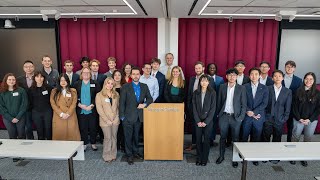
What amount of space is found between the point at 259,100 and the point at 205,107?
842 millimetres

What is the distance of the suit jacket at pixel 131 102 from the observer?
13.2 ft

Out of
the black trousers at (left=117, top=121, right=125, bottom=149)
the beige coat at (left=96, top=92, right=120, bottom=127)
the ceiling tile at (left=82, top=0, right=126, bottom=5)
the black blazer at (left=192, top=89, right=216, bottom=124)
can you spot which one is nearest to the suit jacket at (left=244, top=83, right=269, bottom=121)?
A: the black blazer at (left=192, top=89, right=216, bottom=124)

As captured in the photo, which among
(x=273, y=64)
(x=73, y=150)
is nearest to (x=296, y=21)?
(x=273, y=64)

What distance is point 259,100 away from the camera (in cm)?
404

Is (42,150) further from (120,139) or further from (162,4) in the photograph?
(162,4)

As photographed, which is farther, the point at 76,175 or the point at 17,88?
the point at 17,88

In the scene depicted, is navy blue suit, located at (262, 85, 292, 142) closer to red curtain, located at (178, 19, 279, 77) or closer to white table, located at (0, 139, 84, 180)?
red curtain, located at (178, 19, 279, 77)

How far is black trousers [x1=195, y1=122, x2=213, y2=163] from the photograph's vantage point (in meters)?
4.03

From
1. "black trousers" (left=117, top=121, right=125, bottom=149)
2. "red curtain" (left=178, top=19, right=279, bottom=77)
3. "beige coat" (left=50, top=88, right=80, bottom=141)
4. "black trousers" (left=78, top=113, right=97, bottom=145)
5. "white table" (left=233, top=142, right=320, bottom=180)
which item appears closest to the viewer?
"white table" (left=233, top=142, right=320, bottom=180)

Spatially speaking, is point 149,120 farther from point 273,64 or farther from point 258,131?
point 273,64

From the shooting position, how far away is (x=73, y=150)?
2975mm

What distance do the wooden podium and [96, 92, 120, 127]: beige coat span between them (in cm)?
46

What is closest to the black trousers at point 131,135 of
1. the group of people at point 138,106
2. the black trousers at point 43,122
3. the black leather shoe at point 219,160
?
the group of people at point 138,106

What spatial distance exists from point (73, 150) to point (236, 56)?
4.22 m
